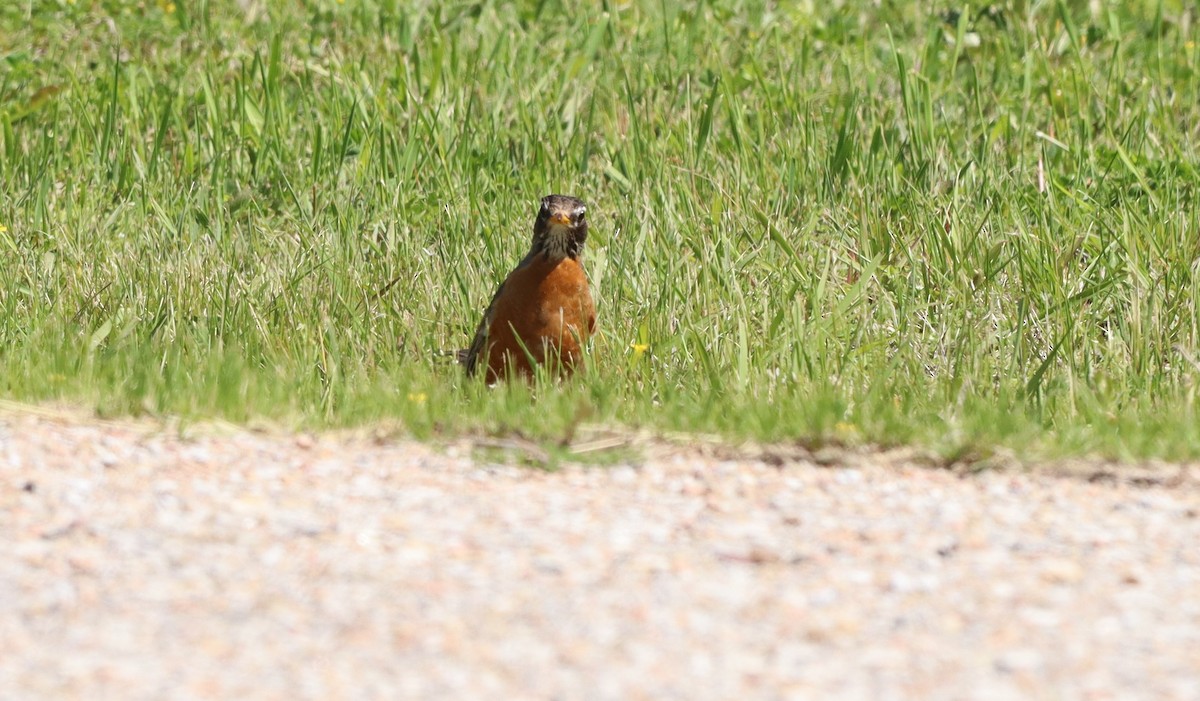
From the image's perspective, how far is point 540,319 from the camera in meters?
5.88

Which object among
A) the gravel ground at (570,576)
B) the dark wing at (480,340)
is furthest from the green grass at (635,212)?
the gravel ground at (570,576)

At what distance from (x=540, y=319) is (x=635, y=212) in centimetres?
126

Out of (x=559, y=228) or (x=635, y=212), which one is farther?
(x=635, y=212)

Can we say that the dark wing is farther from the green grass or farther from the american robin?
the green grass

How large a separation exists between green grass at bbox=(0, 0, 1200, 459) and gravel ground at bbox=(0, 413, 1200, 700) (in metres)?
0.33

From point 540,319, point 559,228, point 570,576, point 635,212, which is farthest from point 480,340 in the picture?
point 570,576

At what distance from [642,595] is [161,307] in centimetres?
366

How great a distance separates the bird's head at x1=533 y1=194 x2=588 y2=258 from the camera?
5992 millimetres

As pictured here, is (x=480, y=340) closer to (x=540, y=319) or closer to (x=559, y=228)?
(x=540, y=319)

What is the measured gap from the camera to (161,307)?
6.35 metres

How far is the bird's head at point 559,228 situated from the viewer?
599 centimetres

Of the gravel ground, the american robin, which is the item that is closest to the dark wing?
the american robin

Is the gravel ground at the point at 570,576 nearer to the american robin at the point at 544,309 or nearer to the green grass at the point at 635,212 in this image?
the green grass at the point at 635,212

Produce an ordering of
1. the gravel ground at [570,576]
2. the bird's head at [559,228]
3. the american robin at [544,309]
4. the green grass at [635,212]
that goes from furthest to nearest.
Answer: the bird's head at [559,228], the american robin at [544,309], the green grass at [635,212], the gravel ground at [570,576]
